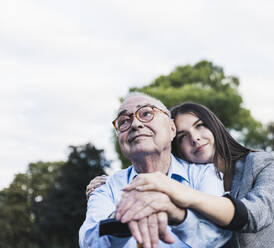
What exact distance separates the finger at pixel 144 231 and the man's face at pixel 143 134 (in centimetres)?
90

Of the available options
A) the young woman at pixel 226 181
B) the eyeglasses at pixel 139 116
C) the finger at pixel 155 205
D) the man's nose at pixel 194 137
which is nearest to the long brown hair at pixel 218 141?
the young woman at pixel 226 181

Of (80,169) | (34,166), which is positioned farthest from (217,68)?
(34,166)

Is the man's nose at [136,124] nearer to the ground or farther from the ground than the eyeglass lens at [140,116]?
nearer to the ground

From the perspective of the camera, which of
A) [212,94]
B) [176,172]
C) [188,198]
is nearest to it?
[188,198]

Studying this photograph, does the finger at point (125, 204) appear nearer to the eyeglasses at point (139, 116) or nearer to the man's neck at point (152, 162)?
the man's neck at point (152, 162)

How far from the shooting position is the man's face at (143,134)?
118 inches

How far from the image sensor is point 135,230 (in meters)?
2.14

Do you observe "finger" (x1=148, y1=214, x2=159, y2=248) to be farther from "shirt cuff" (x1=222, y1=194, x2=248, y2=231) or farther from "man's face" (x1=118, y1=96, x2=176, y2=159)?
"man's face" (x1=118, y1=96, x2=176, y2=159)

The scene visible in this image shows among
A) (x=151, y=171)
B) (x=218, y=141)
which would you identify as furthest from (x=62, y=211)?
(x=151, y=171)

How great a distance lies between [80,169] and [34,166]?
16.9 meters

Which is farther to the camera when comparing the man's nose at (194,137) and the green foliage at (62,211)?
the green foliage at (62,211)

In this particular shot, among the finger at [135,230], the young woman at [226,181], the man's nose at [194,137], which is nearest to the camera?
the finger at [135,230]

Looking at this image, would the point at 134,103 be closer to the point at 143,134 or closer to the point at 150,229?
the point at 143,134

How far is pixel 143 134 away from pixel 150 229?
3.34ft
